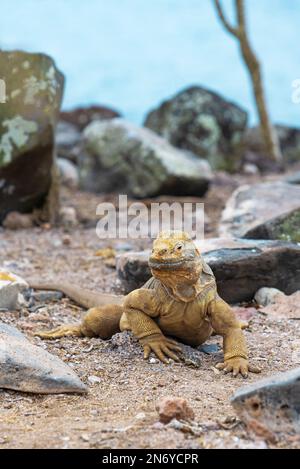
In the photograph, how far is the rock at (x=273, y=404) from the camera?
3.36 meters

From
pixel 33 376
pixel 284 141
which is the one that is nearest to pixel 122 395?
pixel 33 376

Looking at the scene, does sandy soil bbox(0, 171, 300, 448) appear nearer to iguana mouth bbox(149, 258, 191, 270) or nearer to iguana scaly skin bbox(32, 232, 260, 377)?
iguana scaly skin bbox(32, 232, 260, 377)

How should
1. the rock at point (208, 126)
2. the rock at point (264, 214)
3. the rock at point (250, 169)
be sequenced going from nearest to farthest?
the rock at point (264, 214)
the rock at point (250, 169)
the rock at point (208, 126)

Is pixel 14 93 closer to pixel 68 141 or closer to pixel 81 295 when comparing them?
pixel 81 295

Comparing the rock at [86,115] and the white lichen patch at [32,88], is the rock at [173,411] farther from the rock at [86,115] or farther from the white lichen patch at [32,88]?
the rock at [86,115]

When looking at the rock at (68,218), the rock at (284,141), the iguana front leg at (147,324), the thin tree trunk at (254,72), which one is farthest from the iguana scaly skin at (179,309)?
the rock at (284,141)

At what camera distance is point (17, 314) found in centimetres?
589

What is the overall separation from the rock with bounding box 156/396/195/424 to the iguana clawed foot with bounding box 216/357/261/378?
1071 millimetres

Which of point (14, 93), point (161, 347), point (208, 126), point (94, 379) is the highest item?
point (14, 93)

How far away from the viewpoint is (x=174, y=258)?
4516 mm

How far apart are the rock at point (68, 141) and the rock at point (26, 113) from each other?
5.44m

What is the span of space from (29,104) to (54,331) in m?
4.35

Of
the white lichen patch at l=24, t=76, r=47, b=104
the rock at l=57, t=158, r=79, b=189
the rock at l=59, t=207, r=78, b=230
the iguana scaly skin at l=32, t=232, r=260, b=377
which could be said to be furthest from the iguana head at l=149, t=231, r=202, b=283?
the rock at l=57, t=158, r=79, b=189

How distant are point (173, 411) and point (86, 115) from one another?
51.1 feet
